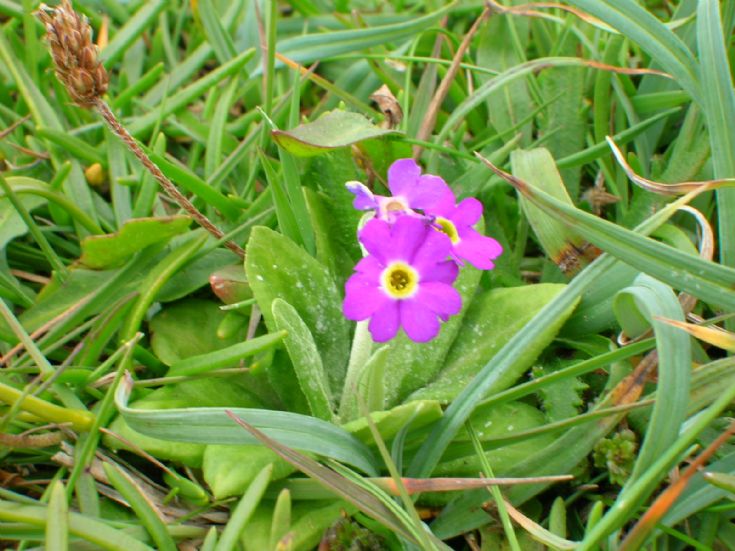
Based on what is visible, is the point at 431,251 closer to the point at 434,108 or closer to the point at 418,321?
the point at 418,321

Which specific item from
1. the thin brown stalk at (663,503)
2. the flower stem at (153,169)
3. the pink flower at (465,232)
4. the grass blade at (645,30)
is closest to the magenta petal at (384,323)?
the pink flower at (465,232)

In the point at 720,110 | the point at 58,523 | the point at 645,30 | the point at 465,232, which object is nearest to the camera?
the point at 58,523

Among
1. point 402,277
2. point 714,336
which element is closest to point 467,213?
point 402,277

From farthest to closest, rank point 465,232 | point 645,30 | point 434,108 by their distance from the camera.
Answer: point 434,108, point 645,30, point 465,232

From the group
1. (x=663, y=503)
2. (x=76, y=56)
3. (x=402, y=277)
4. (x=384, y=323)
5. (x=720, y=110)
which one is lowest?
(x=663, y=503)

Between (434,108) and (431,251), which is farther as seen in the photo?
(434,108)

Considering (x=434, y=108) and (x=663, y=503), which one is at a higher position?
(x=434, y=108)

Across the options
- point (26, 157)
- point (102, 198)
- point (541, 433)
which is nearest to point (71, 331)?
point (102, 198)
